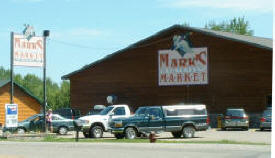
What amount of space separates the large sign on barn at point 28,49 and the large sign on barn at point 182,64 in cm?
1734

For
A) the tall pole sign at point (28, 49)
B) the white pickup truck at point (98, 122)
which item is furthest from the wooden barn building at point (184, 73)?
the tall pole sign at point (28, 49)

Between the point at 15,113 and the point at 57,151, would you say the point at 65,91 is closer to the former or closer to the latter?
the point at 15,113

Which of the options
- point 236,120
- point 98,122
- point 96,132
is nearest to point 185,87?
point 236,120

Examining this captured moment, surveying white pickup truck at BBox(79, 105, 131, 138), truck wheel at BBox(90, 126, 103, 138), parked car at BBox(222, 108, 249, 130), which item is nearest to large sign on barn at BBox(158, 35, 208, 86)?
parked car at BBox(222, 108, 249, 130)

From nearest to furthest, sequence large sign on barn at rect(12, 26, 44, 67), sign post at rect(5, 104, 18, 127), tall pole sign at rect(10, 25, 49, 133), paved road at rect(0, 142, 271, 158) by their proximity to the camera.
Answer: paved road at rect(0, 142, 271, 158) < sign post at rect(5, 104, 18, 127) < tall pole sign at rect(10, 25, 49, 133) < large sign on barn at rect(12, 26, 44, 67)

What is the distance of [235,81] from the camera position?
160 feet

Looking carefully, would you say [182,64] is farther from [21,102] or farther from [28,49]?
[28,49]

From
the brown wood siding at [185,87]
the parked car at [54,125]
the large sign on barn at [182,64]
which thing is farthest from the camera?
the large sign on barn at [182,64]

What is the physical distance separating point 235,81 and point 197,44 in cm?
498

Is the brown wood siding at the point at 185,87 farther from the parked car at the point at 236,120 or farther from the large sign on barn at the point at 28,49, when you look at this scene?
the large sign on barn at the point at 28,49

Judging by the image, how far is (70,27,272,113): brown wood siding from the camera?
48.0 m

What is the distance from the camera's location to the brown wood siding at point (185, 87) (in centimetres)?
4797

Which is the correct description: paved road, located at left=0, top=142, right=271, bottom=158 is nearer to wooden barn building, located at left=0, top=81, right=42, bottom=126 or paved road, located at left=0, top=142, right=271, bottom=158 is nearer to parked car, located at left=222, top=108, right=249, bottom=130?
parked car, located at left=222, top=108, right=249, bottom=130

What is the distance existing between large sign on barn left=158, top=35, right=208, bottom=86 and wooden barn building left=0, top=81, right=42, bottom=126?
14.6 meters
